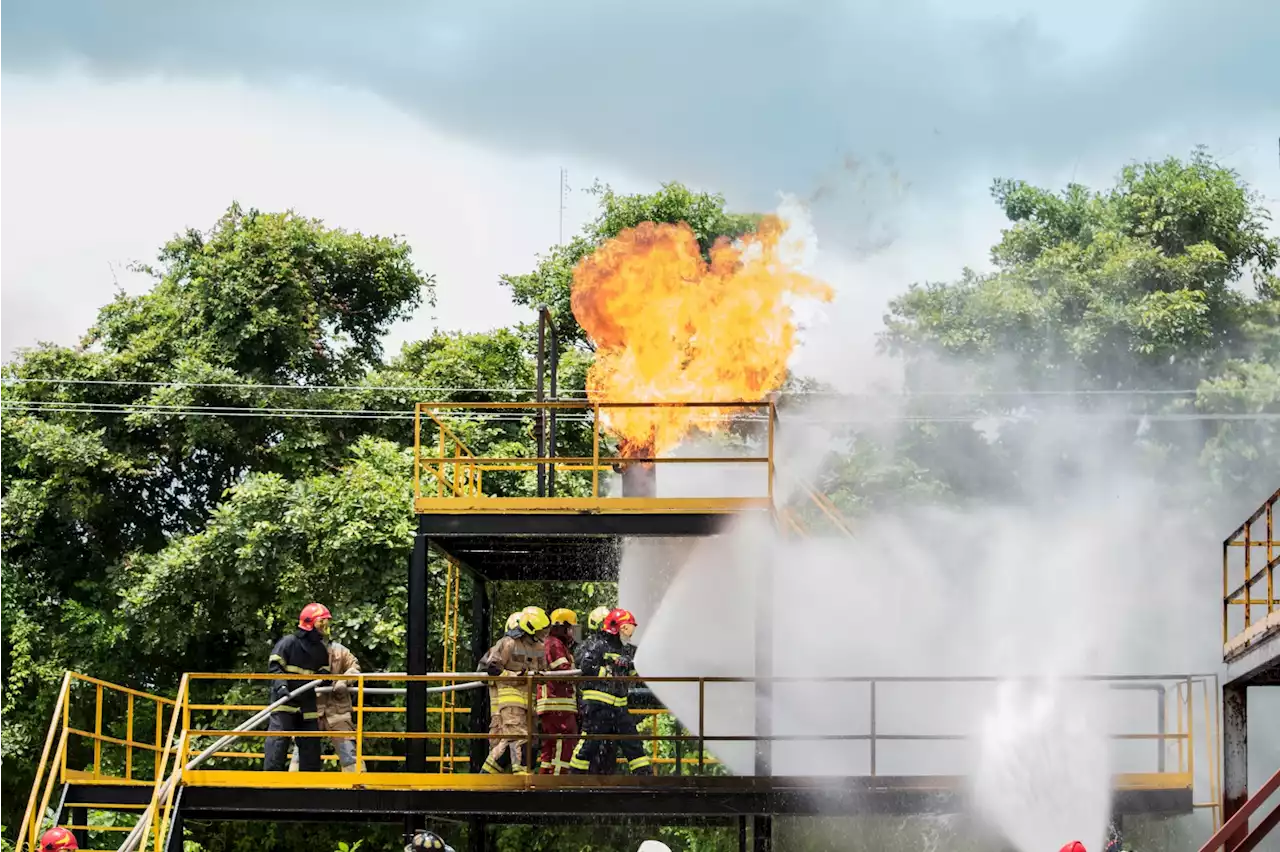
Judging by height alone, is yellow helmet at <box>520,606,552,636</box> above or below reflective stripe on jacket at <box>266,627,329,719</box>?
above

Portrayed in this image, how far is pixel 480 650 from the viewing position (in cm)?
2355

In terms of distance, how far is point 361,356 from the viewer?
42188 millimetres

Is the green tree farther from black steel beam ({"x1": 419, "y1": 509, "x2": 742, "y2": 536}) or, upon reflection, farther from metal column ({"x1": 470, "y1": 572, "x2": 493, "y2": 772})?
black steel beam ({"x1": 419, "y1": 509, "x2": 742, "y2": 536})

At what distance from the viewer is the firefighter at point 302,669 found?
20625mm

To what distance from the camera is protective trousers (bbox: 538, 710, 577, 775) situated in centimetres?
2056

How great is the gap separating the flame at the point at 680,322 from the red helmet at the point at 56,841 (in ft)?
28.4

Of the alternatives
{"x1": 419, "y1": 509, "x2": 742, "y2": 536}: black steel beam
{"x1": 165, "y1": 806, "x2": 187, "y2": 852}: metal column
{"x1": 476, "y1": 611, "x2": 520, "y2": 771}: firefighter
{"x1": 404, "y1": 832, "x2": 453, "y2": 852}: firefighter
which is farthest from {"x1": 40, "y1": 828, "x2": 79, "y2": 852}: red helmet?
{"x1": 419, "y1": 509, "x2": 742, "y2": 536}: black steel beam

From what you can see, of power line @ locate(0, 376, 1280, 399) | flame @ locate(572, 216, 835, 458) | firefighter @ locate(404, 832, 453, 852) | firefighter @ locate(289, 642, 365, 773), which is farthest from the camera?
power line @ locate(0, 376, 1280, 399)

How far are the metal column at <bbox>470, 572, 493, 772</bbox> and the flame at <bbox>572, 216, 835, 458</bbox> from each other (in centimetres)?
260

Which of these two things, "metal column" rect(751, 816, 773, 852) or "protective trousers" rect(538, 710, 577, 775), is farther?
"metal column" rect(751, 816, 773, 852)

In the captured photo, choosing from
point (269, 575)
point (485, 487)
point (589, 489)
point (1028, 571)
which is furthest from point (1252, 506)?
point (269, 575)

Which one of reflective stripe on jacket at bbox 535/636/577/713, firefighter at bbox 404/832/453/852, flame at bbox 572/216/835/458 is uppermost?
flame at bbox 572/216/835/458

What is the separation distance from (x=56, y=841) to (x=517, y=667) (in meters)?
5.60

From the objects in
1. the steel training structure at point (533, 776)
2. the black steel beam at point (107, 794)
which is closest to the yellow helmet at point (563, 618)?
the steel training structure at point (533, 776)
